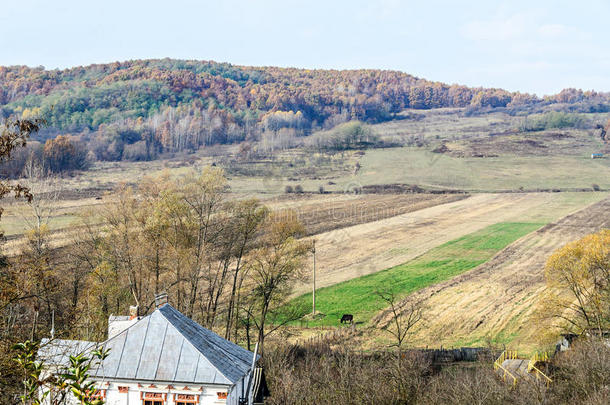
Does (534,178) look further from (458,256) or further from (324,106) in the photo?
(324,106)

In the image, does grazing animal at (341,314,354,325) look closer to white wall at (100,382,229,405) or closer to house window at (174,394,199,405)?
white wall at (100,382,229,405)

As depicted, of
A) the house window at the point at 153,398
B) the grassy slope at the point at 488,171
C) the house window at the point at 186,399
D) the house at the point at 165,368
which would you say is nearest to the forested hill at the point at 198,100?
the grassy slope at the point at 488,171

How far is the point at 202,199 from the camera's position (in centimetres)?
4209

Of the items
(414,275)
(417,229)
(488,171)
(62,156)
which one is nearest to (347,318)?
(414,275)

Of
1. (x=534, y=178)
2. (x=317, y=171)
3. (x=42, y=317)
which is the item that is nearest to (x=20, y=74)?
(x=317, y=171)

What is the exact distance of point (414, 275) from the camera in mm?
61969

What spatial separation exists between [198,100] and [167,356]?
145800 mm

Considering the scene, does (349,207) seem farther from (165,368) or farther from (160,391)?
(160,391)

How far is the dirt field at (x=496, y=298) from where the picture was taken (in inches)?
1833

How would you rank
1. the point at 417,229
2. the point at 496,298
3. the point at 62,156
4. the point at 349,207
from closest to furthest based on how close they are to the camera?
the point at 496,298 < the point at 417,229 < the point at 349,207 < the point at 62,156

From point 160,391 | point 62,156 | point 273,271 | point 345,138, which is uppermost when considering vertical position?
point 345,138

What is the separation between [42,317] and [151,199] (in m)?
13.1

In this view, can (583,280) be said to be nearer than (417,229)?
Yes

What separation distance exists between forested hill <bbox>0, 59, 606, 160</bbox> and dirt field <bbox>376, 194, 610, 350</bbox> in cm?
7477
